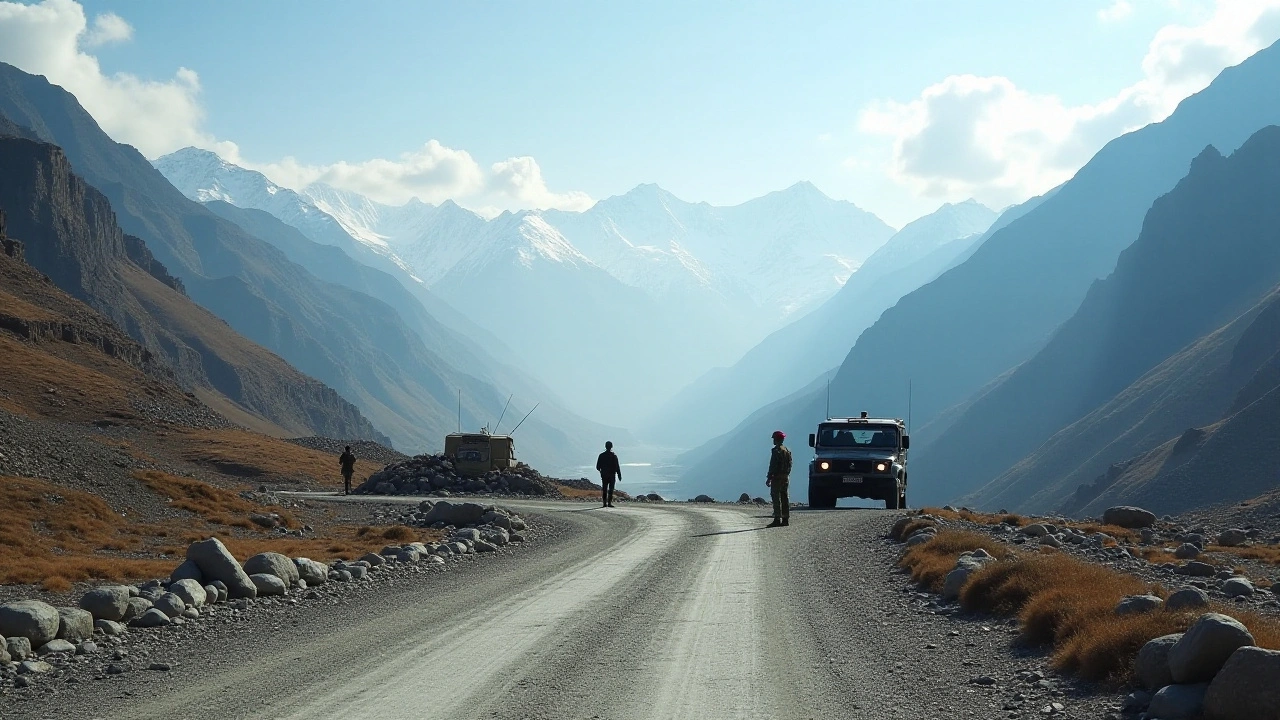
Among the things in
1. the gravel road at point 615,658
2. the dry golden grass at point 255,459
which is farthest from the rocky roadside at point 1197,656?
the dry golden grass at point 255,459

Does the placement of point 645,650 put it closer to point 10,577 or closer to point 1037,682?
point 1037,682

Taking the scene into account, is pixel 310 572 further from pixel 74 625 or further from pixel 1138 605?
pixel 1138 605

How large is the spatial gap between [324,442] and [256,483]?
4946cm

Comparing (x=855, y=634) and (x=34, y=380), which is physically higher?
(x=34, y=380)

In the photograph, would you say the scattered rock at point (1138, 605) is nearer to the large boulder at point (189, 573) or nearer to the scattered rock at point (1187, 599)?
the scattered rock at point (1187, 599)

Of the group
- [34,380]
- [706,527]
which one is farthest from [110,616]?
[34,380]

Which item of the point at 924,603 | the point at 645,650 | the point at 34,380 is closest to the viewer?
the point at 645,650

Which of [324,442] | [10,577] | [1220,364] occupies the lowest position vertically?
[10,577]

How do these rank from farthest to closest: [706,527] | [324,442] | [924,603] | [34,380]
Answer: [324,442], [34,380], [706,527], [924,603]

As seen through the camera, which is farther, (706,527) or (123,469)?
(123,469)

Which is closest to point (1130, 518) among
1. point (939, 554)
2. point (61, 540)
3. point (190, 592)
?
point (939, 554)

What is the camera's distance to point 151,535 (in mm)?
31188

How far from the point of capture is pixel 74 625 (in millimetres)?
13117

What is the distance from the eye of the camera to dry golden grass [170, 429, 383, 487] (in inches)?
3110
